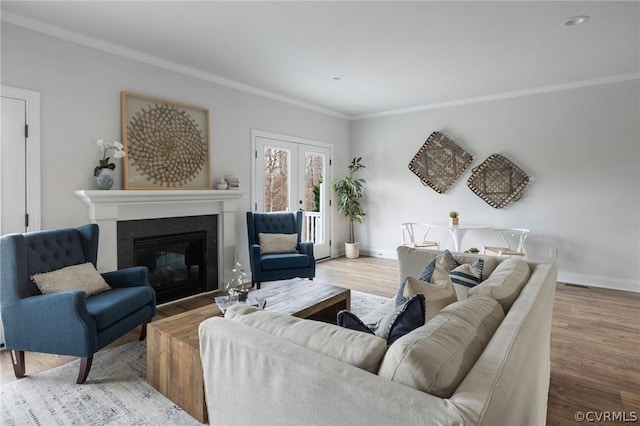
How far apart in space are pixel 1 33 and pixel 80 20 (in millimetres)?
591

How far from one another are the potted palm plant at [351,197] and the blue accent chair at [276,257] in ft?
6.10

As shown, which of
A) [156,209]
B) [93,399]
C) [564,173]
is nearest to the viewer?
[93,399]

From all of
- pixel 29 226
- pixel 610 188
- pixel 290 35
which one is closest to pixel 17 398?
pixel 29 226

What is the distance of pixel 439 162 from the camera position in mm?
5840

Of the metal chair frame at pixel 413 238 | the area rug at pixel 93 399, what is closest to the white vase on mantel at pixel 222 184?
the area rug at pixel 93 399

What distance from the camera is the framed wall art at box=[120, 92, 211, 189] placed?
3637 millimetres

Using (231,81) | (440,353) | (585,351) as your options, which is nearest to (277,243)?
(231,81)

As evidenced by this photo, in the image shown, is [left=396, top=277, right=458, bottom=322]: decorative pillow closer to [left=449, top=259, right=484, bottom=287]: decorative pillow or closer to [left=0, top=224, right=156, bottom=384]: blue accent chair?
[left=449, top=259, right=484, bottom=287]: decorative pillow

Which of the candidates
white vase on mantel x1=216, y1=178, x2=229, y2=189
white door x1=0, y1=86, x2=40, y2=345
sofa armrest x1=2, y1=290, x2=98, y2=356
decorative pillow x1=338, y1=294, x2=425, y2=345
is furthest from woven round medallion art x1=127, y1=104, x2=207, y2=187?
decorative pillow x1=338, y1=294, x2=425, y2=345

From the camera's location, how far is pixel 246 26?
306cm

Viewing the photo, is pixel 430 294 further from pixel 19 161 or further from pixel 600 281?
pixel 600 281

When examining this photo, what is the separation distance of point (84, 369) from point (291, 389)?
6.41 feet

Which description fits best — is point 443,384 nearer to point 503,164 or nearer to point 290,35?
point 290,35

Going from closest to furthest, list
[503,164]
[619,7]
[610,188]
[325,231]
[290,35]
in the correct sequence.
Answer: [619,7] → [290,35] → [610,188] → [503,164] → [325,231]
